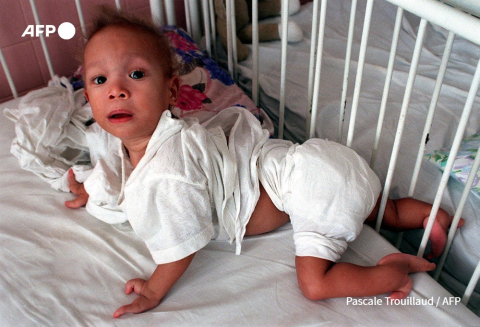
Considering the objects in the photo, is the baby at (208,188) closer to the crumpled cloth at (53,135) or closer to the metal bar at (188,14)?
the crumpled cloth at (53,135)

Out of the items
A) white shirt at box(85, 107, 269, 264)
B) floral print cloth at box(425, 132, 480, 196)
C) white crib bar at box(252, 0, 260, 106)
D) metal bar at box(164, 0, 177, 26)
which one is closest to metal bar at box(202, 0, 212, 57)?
metal bar at box(164, 0, 177, 26)

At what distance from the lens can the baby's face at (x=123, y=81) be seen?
905 mm

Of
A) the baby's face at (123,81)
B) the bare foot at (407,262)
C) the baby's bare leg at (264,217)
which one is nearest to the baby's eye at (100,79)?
the baby's face at (123,81)

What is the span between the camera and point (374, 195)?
0.93 meters

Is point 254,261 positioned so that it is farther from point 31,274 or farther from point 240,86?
point 240,86

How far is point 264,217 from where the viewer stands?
39.8 inches

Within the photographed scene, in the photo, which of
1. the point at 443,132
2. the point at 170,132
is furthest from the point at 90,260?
the point at 443,132

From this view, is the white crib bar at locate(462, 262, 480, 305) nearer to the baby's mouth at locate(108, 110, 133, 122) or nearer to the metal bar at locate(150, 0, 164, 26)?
the baby's mouth at locate(108, 110, 133, 122)

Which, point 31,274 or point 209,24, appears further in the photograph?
point 209,24

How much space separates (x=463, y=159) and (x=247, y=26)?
0.95 meters

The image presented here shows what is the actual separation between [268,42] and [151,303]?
111 cm

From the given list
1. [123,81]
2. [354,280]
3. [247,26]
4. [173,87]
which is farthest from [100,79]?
[247,26]

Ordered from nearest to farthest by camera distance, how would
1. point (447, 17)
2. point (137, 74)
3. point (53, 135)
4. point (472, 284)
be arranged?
point (447, 17) < point (472, 284) < point (137, 74) < point (53, 135)

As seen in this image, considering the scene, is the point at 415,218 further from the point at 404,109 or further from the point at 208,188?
the point at 208,188
